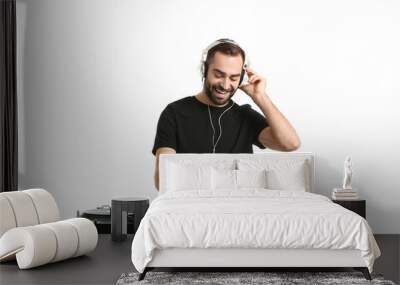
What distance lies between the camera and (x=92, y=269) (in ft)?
17.5

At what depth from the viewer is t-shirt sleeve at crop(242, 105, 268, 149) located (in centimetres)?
718

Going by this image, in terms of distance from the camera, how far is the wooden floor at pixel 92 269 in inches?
194

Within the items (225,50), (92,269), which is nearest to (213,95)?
(225,50)

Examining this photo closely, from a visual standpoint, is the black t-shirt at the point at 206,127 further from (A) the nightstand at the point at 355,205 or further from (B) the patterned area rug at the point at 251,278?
(B) the patterned area rug at the point at 251,278

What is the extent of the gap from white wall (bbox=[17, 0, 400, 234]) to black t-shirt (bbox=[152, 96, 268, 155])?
0.14 meters

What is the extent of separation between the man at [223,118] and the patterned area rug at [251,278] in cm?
225

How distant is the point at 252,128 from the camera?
7.18 meters

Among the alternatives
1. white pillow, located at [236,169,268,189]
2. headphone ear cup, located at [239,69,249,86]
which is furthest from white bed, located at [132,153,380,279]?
headphone ear cup, located at [239,69,249,86]

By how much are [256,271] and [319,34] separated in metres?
3.12

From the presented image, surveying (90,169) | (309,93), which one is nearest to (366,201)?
(309,93)

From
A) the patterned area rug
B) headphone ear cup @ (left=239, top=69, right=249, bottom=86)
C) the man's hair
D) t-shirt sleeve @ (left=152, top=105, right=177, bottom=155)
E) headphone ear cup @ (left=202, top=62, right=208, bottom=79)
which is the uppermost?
the man's hair

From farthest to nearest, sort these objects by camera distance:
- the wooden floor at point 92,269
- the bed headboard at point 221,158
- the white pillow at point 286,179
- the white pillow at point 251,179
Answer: the bed headboard at point 221,158 → the white pillow at point 286,179 → the white pillow at point 251,179 → the wooden floor at point 92,269

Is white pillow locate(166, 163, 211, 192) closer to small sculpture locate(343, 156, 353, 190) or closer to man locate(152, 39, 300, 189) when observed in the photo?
man locate(152, 39, 300, 189)

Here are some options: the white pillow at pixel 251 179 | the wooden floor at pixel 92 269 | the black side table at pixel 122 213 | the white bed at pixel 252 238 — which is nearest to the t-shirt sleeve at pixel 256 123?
the white pillow at pixel 251 179
